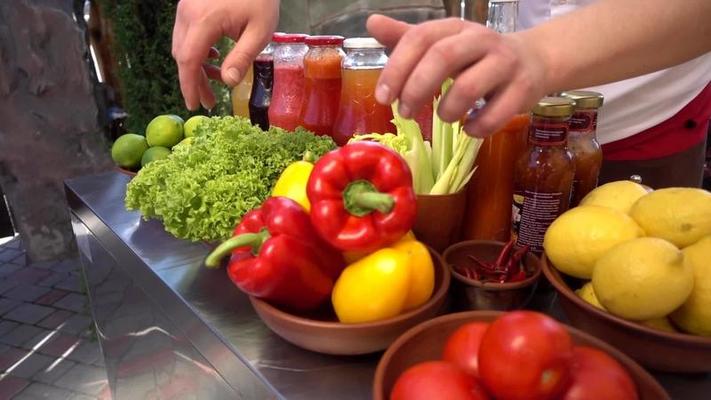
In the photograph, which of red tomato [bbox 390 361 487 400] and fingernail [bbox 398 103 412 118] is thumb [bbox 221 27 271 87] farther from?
red tomato [bbox 390 361 487 400]

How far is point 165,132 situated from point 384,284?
947 millimetres

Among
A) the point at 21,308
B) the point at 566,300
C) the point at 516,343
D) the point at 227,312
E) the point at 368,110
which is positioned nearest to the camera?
the point at 516,343

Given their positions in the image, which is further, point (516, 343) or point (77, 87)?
point (77, 87)

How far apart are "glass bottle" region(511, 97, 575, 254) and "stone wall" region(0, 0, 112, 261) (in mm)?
2690

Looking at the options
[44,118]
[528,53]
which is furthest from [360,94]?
[44,118]

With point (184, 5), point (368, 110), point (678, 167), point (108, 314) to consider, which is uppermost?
point (184, 5)

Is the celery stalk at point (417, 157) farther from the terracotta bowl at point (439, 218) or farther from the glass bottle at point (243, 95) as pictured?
the glass bottle at point (243, 95)

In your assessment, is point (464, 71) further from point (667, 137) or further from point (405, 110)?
point (667, 137)

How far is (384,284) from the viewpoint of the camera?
0.69m

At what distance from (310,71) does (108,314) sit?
34.3 inches

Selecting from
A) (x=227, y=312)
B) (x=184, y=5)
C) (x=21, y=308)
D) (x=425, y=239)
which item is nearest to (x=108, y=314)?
(x=227, y=312)

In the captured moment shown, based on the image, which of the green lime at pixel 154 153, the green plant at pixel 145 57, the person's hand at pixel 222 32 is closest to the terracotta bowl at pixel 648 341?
the person's hand at pixel 222 32

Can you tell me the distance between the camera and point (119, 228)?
1228 millimetres

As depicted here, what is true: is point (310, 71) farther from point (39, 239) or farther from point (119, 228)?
point (39, 239)
